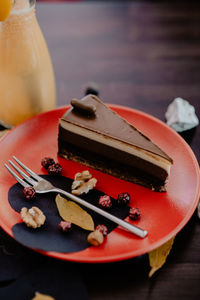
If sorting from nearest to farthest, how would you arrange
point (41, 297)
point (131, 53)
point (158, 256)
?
point (41, 297)
point (158, 256)
point (131, 53)

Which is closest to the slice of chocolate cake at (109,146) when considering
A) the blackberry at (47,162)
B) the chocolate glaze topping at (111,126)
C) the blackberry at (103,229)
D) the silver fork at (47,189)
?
the chocolate glaze topping at (111,126)

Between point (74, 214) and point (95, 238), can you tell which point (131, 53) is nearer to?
point (74, 214)

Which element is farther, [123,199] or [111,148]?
[111,148]

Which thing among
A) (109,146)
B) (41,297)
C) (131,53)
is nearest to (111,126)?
(109,146)

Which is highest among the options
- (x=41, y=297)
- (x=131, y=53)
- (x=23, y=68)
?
(x=23, y=68)

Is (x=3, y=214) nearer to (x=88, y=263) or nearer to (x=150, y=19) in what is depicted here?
(x=88, y=263)
